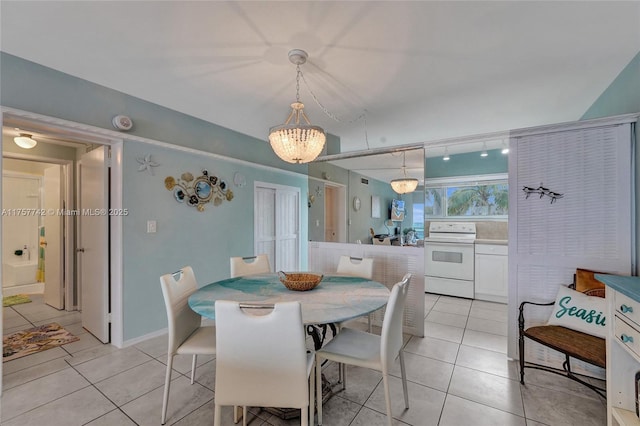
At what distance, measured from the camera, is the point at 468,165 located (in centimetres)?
505

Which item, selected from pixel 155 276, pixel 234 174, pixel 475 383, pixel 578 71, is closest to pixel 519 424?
pixel 475 383

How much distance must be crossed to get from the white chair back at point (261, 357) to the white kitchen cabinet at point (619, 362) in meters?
1.66

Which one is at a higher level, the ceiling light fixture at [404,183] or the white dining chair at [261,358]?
the ceiling light fixture at [404,183]

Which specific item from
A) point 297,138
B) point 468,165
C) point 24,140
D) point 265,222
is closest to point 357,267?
point 297,138

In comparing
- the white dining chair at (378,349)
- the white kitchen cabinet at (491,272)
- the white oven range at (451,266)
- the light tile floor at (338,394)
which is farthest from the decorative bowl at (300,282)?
the white kitchen cabinet at (491,272)

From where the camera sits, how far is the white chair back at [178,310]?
175 cm

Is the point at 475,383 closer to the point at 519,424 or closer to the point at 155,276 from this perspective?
the point at 519,424

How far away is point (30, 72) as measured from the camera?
2199mm

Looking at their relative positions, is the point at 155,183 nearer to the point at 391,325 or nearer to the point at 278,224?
A: the point at 278,224

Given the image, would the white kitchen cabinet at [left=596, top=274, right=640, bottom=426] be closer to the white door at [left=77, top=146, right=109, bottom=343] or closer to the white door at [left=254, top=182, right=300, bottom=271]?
the white door at [left=254, top=182, right=300, bottom=271]

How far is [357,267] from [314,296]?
90 cm

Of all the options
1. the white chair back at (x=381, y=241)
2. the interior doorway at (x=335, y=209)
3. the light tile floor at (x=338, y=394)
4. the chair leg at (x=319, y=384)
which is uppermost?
the interior doorway at (x=335, y=209)

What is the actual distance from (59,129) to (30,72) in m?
0.46

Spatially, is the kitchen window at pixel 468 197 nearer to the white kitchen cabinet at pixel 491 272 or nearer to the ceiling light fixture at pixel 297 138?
the white kitchen cabinet at pixel 491 272
